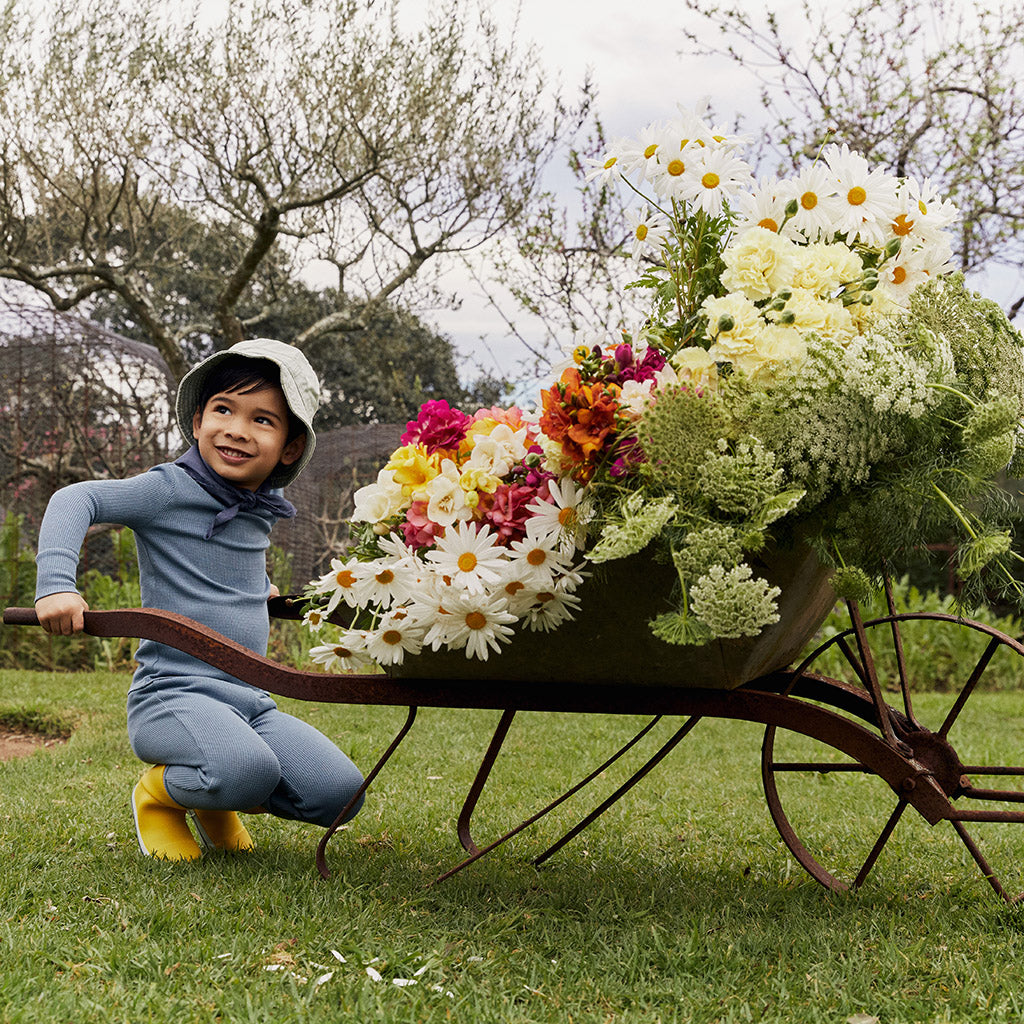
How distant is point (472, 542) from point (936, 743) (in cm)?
121

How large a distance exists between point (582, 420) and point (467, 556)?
351 mm

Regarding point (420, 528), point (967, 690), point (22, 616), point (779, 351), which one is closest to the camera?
point (779, 351)

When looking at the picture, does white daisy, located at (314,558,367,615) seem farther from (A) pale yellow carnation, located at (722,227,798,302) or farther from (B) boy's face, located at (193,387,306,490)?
(A) pale yellow carnation, located at (722,227,798,302)

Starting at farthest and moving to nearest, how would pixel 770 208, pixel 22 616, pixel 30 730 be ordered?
pixel 30 730, pixel 22 616, pixel 770 208

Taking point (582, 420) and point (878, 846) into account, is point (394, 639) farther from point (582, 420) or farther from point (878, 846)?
point (878, 846)

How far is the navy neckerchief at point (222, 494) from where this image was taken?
284cm

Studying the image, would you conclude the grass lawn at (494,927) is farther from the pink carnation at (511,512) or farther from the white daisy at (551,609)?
the pink carnation at (511,512)

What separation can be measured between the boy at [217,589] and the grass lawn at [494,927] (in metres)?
0.17

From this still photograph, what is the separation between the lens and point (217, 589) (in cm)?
288

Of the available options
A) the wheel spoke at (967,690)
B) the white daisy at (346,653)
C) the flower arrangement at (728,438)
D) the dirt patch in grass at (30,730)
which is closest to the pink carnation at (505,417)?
the flower arrangement at (728,438)

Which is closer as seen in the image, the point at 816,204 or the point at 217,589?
the point at 816,204

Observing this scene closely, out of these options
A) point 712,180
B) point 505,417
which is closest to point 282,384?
point 505,417

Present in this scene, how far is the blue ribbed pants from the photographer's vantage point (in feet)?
8.16

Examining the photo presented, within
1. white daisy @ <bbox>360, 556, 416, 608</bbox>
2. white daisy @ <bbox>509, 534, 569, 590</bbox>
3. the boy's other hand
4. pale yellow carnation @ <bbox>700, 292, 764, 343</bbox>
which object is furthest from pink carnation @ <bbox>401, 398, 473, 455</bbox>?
the boy's other hand
